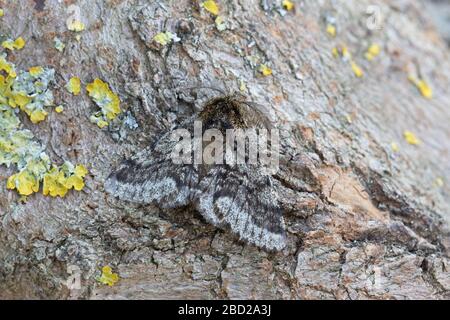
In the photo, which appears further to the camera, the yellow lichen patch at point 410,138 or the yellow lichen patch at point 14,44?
the yellow lichen patch at point 410,138

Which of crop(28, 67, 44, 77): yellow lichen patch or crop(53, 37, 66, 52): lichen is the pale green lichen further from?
crop(53, 37, 66, 52): lichen

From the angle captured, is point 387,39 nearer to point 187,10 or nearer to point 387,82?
point 387,82

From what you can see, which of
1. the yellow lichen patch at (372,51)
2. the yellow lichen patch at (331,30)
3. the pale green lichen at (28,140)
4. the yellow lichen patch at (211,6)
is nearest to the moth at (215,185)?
the pale green lichen at (28,140)

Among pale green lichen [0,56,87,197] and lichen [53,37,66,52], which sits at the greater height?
lichen [53,37,66,52]

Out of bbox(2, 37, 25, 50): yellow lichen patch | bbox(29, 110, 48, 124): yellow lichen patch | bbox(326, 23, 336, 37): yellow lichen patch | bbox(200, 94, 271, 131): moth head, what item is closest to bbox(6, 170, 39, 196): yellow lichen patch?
bbox(29, 110, 48, 124): yellow lichen patch

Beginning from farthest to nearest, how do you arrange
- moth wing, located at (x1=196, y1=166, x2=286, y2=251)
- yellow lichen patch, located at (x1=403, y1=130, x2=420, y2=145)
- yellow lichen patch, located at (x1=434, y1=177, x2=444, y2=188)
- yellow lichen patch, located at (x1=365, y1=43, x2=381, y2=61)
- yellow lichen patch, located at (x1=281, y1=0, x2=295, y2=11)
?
1. yellow lichen patch, located at (x1=365, y1=43, x2=381, y2=61)
2. yellow lichen patch, located at (x1=403, y1=130, x2=420, y2=145)
3. yellow lichen patch, located at (x1=434, y1=177, x2=444, y2=188)
4. yellow lichen patch, located at (x1=281, y1=0, x2=295, y2=11)
5. moth wing, located at (x1=196, y1=166, x2=286, y2=251)

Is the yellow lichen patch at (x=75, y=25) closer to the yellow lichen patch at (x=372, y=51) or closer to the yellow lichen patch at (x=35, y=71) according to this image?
the yellow lichen patch at (x=35, y=71)
